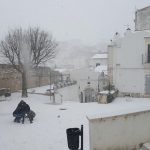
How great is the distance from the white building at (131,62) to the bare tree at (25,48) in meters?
6.33

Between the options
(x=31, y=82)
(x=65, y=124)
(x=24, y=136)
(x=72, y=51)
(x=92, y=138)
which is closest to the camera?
(x=92, y=138)

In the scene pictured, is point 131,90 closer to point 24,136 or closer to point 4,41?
point 4,41

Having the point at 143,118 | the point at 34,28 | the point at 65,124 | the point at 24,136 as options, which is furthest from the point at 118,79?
the point at 143,118

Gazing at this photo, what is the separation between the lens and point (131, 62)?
1093 inches

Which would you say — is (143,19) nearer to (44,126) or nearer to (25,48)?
(25,48)

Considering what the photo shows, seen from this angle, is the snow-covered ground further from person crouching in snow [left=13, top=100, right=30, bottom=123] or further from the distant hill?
the distant hill

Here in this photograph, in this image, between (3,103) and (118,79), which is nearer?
(3,103)

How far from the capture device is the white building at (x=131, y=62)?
2719 centimetres

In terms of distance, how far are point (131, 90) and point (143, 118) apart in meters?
18.8

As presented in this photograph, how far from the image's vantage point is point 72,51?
146 metres

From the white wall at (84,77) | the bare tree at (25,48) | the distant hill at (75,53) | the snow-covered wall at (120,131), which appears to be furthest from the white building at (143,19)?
the distant hill at (75,53)

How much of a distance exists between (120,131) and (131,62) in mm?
19268

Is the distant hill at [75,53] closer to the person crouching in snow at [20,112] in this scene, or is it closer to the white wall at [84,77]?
the white wall at [84,77]

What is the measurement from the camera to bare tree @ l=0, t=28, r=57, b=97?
27109mm
